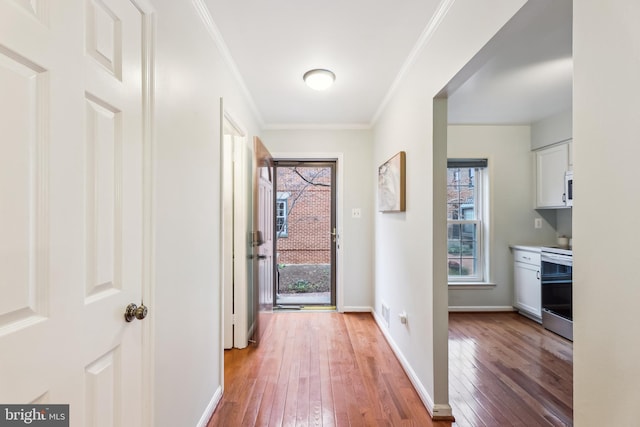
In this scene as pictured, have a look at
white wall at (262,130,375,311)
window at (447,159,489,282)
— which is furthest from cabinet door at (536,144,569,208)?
white wall at (262,130,375,311)

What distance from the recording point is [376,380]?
217 centimetres

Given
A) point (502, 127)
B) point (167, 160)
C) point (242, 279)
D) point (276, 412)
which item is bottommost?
point (276, 412)

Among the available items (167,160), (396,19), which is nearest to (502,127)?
(396,19)

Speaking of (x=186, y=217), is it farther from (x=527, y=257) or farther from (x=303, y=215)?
(x=527, y=257)

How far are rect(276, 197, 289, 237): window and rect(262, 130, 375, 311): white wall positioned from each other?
2.44ft

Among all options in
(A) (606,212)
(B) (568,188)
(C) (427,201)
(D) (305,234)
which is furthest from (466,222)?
(A) (606,212)

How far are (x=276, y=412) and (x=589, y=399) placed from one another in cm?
161

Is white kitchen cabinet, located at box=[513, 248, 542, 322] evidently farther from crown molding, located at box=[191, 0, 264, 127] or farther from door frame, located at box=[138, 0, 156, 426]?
door frame, located at box=[138, 0, 156, 426]

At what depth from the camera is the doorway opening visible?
13.2 feet

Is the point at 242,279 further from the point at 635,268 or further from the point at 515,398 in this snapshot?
the point at 635,268

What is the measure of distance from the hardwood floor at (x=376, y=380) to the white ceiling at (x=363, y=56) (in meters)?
2.04

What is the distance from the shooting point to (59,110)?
2.37 ft

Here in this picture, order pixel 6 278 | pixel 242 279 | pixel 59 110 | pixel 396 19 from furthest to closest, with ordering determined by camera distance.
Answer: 1. pixel 242 279
2. pixel 396 19
3. pixel 59 110
4. pixel 6 278

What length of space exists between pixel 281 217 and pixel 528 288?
3267mm
